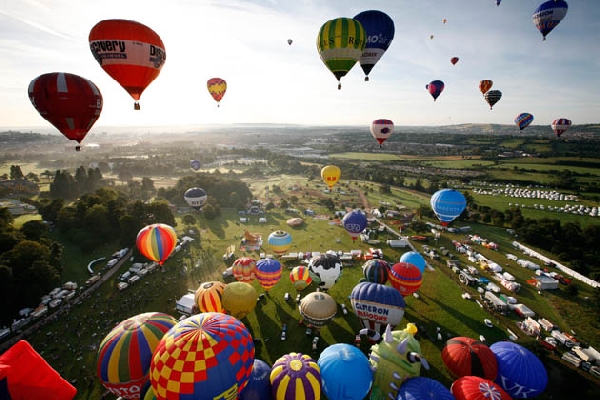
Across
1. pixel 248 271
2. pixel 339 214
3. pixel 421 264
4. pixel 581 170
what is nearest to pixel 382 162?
pixel 581 170

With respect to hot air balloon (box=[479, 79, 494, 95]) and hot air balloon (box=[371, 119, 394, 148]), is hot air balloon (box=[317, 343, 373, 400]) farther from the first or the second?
hot air balloon (box=[479, 79, 494, 95])

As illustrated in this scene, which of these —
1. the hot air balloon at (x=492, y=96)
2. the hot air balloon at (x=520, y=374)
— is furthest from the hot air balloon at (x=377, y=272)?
the hot air balloon at (x=492, y=96)

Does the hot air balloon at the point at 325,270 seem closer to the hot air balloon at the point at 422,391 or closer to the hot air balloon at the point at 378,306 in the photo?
the hot air balloon at the point at 378,306

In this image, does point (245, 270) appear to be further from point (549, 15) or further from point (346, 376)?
point (549, 15)

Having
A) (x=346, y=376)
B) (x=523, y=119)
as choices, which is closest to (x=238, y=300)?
(x=346, y=376)

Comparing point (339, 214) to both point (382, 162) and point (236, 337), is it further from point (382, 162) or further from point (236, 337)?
point (382, 162)

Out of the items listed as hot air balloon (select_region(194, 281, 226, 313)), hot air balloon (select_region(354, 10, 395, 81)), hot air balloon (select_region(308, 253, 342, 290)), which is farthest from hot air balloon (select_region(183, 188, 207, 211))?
hot air balloon (select_region(354, 10, 395, 81))

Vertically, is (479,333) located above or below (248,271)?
below
